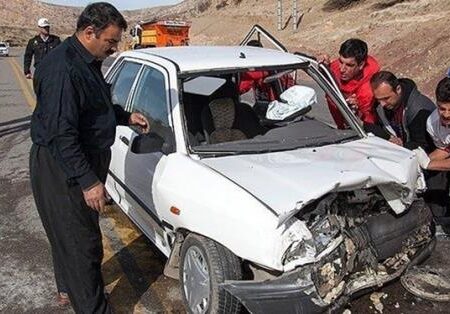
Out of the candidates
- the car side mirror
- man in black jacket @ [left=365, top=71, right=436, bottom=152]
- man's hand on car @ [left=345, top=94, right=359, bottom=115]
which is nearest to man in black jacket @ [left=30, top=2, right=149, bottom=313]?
the car side mirror

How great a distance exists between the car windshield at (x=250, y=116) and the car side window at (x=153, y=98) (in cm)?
17

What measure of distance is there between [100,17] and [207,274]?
1520 mm

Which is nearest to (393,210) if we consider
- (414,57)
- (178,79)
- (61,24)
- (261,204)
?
(261,204)

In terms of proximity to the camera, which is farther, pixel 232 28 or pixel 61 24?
pixel 61 24

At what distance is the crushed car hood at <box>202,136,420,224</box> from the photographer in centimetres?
289

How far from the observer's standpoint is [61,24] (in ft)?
293

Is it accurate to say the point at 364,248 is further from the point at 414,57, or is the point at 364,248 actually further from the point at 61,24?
the point at 61,24

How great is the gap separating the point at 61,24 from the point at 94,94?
304ft

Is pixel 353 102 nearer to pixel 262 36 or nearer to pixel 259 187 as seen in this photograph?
pixel 262 36

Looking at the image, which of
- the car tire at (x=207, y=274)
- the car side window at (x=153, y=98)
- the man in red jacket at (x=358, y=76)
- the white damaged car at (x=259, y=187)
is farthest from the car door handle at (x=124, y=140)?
the man in red jacket at (x=358, y=76)

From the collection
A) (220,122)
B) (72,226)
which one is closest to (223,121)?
(220,122)

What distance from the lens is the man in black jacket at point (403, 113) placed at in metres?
4.42

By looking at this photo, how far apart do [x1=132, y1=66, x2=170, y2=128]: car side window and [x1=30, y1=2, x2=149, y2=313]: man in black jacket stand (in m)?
0.79

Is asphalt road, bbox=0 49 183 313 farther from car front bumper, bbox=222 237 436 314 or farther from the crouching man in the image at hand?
the crouching man
